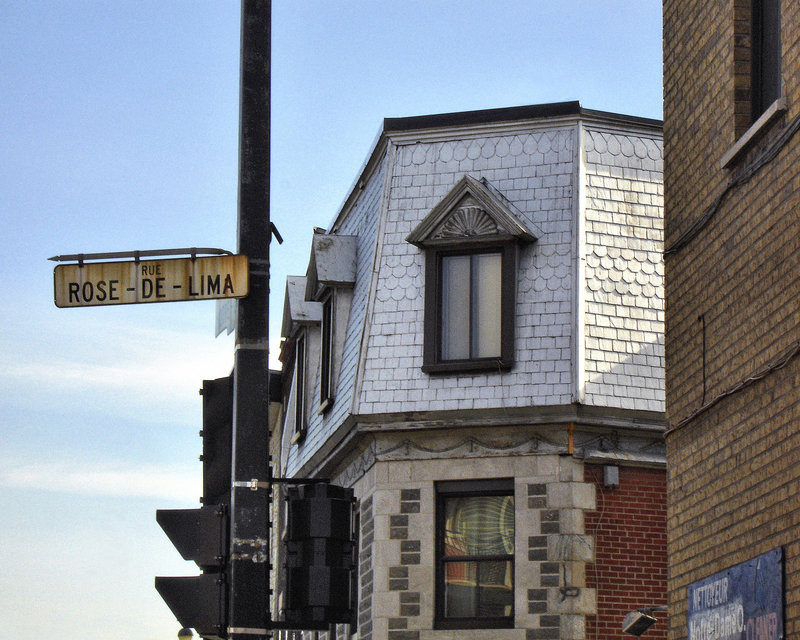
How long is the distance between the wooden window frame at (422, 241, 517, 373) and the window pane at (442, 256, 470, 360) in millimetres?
66

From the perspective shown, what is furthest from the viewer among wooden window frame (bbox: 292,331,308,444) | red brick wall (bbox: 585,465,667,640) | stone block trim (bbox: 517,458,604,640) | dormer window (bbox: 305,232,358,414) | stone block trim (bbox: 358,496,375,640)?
wooden window frame (bbox: 292,331,308,444)

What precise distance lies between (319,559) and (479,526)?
9.85 m

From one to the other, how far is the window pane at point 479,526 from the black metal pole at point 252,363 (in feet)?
32.3

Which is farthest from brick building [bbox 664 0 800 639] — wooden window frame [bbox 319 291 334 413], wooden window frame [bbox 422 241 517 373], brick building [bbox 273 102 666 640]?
wooden window frame [bbox 319 291 334 413]

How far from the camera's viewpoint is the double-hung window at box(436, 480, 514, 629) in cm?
1683

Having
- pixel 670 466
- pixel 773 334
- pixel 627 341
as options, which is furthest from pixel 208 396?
pixel 627 341

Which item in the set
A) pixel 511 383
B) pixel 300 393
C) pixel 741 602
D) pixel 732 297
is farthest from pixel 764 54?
pixel 300 393

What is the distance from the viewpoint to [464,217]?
17766 mm

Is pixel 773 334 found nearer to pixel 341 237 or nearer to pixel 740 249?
pixel 740 249

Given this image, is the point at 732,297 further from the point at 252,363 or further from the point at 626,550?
the point at 626,550

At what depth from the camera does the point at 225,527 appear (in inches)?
292

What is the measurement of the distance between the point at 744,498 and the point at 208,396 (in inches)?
151

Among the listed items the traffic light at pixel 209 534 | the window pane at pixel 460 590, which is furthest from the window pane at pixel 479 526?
the traffic light at pixel 209 534

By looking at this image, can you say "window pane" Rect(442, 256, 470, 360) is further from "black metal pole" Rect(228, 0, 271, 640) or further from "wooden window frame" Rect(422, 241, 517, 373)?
"black metal pole" Rect(228, 0, 271, 640)
